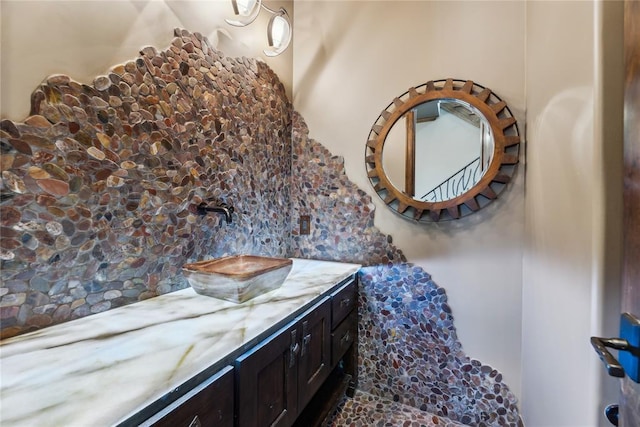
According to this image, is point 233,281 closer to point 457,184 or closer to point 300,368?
point 300,368

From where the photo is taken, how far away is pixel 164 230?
1.15 m

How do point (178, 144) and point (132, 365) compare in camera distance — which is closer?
point (132, 365)

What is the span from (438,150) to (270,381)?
1453mm

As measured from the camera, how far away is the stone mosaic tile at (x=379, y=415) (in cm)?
160

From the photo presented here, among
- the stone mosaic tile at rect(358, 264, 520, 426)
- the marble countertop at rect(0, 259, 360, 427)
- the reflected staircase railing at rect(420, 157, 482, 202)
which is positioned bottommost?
Answer: the stone mosaic tile at rect(358, 264, 520, 426)

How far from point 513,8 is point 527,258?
1326 mm

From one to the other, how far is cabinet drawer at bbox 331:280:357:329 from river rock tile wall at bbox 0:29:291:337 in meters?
0.58

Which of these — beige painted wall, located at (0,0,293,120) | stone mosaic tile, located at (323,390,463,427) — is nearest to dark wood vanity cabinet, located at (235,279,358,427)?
stone mosaic tile, located at (323,390,463,427)

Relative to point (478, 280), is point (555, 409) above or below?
below

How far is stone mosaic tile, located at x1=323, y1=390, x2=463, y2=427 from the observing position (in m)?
1.60

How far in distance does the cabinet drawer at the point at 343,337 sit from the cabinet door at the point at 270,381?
0.41 metres

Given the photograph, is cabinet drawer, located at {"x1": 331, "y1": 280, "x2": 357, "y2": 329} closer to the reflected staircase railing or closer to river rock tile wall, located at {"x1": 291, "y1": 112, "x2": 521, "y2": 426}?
river rock tile wall, located at {"x1": 291, "y1": 112, "x2": 521, "y2": 426}

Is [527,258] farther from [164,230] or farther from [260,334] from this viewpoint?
[164,230]

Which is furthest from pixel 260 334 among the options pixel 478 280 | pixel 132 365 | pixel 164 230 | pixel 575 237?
pixel 478 280
